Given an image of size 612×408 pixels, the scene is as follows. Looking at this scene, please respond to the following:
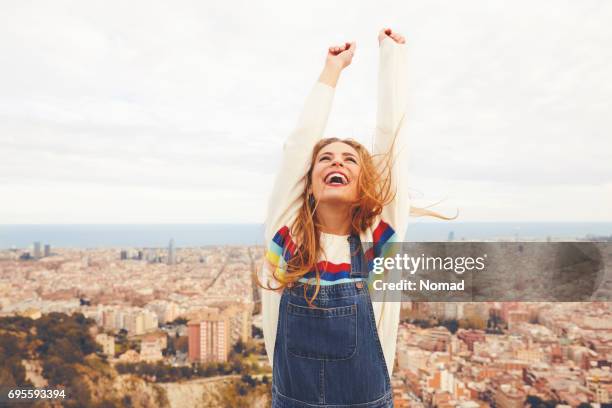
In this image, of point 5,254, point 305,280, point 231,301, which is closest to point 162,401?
point 231,301

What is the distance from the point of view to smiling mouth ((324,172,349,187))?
2.19ft

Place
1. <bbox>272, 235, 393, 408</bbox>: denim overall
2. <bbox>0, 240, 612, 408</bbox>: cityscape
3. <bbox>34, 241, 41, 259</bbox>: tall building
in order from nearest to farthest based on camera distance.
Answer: <bbox>272, 235, 393, 408</bbox>: denim overall, <bbox>0, 240, 612, 408</bbox>: cityscape, <bbox>34, 241, 41, 259</bbox>: tall building

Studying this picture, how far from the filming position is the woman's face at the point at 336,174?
66 centimetres

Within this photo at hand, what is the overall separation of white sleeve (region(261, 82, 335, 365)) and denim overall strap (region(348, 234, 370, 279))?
12 centimetres

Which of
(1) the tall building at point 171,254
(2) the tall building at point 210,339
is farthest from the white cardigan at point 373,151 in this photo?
(1) the tall building at point 171,254

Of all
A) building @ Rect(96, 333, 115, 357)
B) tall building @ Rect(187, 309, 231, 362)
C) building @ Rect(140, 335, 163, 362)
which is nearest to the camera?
tall building @ Rect(187, 309, 231, 362)

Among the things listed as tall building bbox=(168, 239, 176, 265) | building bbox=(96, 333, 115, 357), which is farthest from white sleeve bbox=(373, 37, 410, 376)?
tall building bbox=(168, 239, 176, 265)

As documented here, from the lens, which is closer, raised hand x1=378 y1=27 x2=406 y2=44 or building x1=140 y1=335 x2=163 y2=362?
raised hand x1=378 y1=27 x2=406 y2=44

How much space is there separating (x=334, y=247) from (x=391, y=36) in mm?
366

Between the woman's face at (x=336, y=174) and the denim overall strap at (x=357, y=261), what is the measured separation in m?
0.07

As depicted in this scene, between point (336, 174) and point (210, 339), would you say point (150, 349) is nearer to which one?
point (210, 339)

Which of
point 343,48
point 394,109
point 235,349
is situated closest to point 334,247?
point 394,109

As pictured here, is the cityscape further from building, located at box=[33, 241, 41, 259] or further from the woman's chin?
the woman's chin

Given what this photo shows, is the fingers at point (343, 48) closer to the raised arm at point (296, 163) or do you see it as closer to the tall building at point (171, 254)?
the raised arm at point (296, 163)
